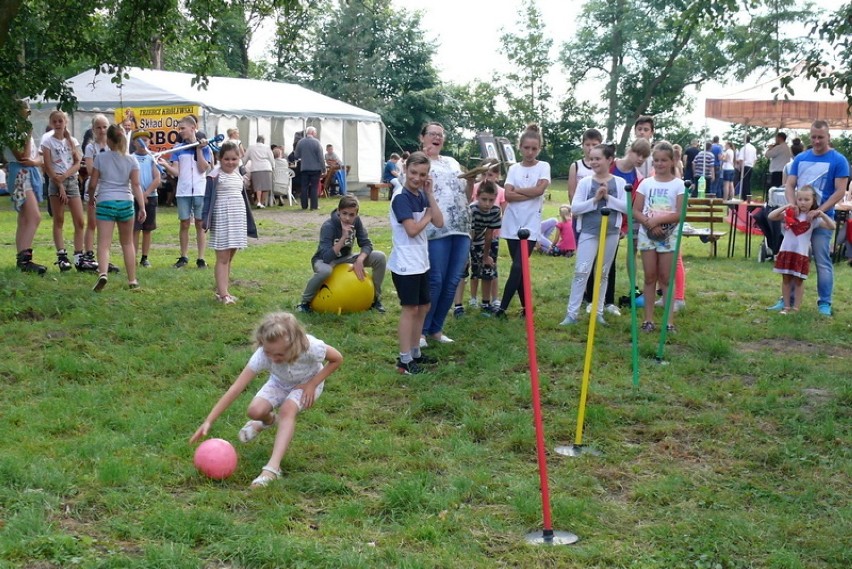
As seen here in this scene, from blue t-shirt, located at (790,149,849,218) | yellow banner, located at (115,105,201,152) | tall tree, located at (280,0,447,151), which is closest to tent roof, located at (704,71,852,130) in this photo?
blue t-shirt, located at (790,149,849,218)

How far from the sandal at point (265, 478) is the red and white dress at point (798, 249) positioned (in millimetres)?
6698

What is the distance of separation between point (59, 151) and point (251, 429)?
709 cm

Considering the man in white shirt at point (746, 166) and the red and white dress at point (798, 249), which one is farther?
the man in white shirt at point (746, 166)

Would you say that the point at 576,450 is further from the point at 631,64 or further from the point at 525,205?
the point at 631,64

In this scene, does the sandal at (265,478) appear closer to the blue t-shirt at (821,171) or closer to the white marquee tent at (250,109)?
the blue t-shirt at (821,171)

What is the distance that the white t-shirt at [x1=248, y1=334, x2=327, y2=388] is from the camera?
555 centimetres

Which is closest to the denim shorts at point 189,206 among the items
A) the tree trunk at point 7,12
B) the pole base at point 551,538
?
the tree trunk at point 7,12

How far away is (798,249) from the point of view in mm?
10000

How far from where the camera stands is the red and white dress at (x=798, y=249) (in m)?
9.97

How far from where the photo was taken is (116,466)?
5.24 m

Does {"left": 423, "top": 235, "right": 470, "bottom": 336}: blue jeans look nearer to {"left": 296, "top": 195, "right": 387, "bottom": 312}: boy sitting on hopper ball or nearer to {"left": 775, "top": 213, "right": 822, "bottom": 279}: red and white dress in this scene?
{"left": 296, "top": 195, "right": 387, "bottom": 312}: boy sitting on hopper ball

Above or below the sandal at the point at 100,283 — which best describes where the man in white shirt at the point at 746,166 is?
above

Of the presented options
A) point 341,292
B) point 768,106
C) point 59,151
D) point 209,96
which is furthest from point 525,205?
point 209,96

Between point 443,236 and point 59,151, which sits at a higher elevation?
point 59,151
